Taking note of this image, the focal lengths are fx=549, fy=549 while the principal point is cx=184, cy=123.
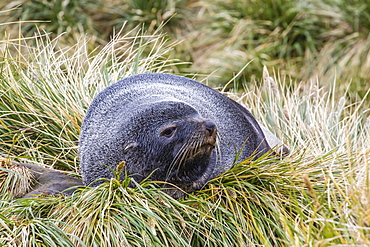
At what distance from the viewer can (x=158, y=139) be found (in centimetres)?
344

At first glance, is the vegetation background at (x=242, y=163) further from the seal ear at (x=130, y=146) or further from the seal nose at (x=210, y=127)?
the seal nose at (x=210, y=127)

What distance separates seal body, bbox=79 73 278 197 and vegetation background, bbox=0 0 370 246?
14 centimetres

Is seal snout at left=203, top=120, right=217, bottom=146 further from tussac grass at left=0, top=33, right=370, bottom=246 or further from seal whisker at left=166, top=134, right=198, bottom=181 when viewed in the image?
tussac grass at left=0, top=33, right=370, bottom=246

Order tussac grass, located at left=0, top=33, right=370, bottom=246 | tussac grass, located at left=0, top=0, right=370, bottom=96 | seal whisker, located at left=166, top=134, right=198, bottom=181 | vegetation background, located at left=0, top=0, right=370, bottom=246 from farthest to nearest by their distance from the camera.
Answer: tussac grass, located at left=0, top=0, right=370, bottom=96, seal whisker, located at left=166, top=134, right=198, bottom=181, vegetation background, located at left=0, top=0, right=370, bottom=246, tussac grass, located at left=0, top=33, right=370, bottom=246

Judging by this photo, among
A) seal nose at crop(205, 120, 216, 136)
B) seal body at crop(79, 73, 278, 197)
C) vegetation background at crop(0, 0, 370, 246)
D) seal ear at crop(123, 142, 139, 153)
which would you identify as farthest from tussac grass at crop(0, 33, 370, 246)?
seal nose at crop(205, 120, 216, 136)

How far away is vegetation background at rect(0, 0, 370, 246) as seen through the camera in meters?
3.09

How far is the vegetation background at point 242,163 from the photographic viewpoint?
3.09m

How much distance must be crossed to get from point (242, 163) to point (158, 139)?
0.61 meters

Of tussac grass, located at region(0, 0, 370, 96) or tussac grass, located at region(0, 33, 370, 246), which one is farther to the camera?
tussac grass, located at region(0, 0, 370, 96)

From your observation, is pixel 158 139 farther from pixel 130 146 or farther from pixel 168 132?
pixel 130 146

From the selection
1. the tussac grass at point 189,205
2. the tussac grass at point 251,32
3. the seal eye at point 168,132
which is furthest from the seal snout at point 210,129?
the tussac grass at point 251,32

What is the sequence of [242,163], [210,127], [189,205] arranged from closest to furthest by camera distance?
[210,127] → [189,205] → [242,163]

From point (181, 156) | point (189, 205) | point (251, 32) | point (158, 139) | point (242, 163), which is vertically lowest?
point (251, 32)

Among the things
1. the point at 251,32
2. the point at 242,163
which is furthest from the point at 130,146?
the point at 251,32
